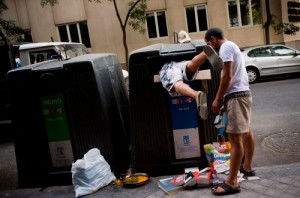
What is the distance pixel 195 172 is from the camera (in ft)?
11.5

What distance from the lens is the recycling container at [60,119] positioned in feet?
12.5

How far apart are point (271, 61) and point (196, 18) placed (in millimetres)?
7422

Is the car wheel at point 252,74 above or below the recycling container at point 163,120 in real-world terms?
below

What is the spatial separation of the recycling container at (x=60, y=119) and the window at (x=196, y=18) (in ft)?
49.8

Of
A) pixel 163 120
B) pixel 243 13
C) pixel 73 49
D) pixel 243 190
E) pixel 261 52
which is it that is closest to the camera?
pixel 243 190

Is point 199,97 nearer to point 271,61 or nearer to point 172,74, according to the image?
point 172,74

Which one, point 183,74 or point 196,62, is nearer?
point 196,62

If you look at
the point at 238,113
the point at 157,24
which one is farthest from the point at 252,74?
the point at 238,113

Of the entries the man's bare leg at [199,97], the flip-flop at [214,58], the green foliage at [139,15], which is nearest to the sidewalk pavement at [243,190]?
the man's bare leg at [199,97]

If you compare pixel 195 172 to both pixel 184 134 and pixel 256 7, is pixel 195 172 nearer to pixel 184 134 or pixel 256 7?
pixel 184 134

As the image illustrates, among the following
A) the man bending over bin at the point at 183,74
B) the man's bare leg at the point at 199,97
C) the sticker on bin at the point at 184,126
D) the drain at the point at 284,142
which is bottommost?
the drain at the point at 284,142

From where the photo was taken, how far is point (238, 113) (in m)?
3.22

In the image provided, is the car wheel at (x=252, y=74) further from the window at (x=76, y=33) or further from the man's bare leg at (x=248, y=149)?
the window at (x=76, y=33)

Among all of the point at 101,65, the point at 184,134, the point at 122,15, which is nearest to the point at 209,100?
the point at 184,134
